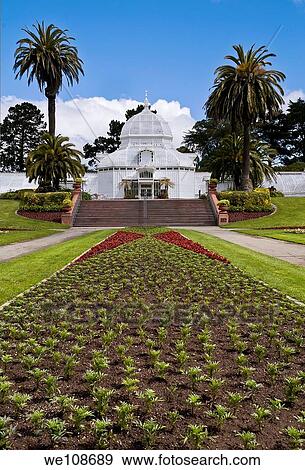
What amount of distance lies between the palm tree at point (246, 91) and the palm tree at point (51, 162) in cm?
1073

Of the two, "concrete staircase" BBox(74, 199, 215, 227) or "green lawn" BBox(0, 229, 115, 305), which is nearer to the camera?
"green lawn" BBox(0, 229, 115, 305)

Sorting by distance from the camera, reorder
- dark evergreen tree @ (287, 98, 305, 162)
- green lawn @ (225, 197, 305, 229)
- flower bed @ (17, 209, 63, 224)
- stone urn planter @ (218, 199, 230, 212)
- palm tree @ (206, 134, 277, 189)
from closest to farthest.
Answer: green lawn @ (225, 197, 305, 229) < stone urn planter @ (218, 199, 230, 212) < flower bed @ (17, 209, 63, 224) < palm tree @ (206, 134, 277, 189) < dark evergreen tree @ (287, 98, 305, 162)

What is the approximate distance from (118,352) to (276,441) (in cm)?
196

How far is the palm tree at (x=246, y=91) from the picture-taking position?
33.6 m

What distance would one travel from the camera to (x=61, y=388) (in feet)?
13.0

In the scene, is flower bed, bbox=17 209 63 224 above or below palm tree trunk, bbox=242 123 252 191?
below

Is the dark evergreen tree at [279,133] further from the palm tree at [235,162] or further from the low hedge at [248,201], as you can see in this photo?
the low hedge at [248,201]

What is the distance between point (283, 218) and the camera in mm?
30828

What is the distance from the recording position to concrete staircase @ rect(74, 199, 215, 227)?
102ft

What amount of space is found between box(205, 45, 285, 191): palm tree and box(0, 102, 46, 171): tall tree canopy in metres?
43.9

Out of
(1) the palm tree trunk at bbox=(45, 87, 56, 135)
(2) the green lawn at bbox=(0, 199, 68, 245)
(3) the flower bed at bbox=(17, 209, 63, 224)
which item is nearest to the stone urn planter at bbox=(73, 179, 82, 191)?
(3) the flower bed at bbox=(17, 209, 63, 224)

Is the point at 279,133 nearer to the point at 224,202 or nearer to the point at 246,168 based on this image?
the point at 246,168

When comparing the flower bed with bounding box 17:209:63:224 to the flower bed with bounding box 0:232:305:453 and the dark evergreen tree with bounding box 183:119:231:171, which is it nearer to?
the flower bed with bounding box 0:232:305:453

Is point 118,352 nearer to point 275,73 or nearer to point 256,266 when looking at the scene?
point 256,266
